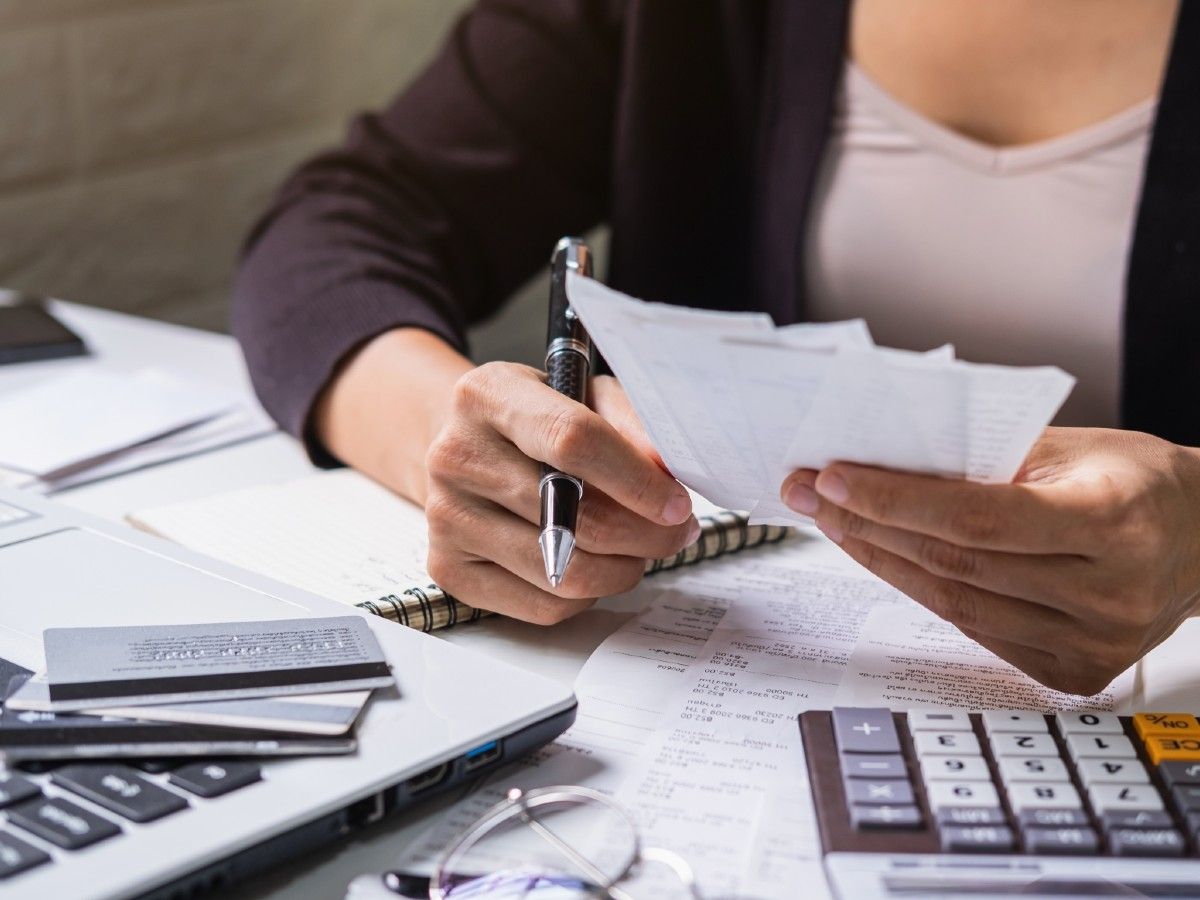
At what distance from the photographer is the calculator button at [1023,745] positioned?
1.68 ft

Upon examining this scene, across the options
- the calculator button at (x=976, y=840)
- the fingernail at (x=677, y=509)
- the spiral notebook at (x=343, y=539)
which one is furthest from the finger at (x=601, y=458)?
the calculator button at (x=976, y=840)

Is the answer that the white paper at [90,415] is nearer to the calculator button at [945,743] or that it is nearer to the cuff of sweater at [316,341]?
the cuff of sweater at [316,341]

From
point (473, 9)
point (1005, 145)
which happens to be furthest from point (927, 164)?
point (473, 9)

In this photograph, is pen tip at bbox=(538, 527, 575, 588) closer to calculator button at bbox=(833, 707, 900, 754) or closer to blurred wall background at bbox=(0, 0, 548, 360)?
calculator button at bbox=(833, 707, 900, 754)

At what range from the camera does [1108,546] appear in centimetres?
54

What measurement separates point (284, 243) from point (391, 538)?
39 cm

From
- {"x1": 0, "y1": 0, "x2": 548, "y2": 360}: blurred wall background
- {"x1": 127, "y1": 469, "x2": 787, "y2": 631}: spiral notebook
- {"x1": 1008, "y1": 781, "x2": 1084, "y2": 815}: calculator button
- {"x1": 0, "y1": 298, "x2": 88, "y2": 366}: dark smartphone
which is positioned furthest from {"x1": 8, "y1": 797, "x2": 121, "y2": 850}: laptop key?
{"x1": 0, "y1": 0, "x2": 548, "y2": 360}: blurred wall background

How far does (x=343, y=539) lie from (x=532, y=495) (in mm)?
158

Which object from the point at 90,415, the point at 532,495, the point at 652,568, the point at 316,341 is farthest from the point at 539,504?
the point at 90,415

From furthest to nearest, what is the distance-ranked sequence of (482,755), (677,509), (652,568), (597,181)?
1. (597,181)
2. (652,568)
3. (677,509)
4. (482,755)

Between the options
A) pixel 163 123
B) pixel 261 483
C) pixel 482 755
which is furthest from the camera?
pixel 163 123

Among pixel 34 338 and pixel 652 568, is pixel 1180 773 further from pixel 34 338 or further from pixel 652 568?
pixel 34 338

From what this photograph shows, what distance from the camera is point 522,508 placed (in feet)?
2.13

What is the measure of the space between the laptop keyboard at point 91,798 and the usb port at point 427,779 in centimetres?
6
